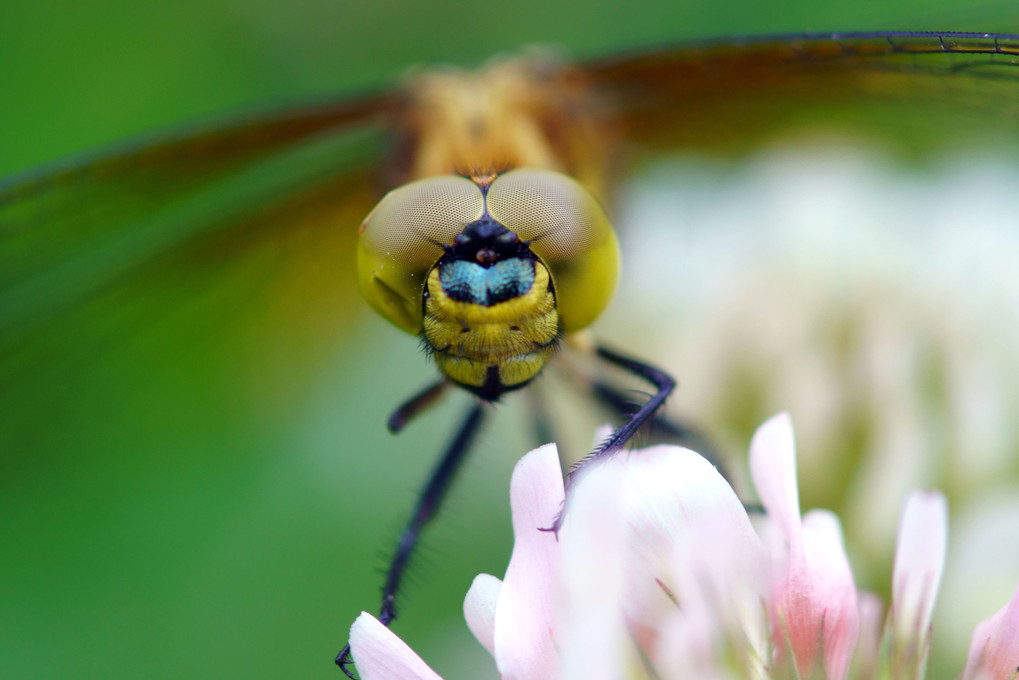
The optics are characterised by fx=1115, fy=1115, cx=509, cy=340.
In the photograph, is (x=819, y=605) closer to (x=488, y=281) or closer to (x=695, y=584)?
(x=695, y=584)

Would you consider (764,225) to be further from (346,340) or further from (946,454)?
(346,340)

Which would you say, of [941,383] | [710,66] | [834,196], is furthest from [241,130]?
[834,196]

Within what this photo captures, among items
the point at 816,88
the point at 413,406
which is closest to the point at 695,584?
the point at 413,406

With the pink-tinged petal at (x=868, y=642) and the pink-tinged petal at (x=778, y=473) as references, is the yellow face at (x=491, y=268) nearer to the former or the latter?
the pink-tinged petal at (x=778, y=473)

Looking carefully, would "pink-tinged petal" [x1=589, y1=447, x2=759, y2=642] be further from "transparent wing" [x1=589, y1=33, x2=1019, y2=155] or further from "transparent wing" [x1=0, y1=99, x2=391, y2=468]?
"transparent wing" [x1=0, y1=99, x2=391, y2=468]

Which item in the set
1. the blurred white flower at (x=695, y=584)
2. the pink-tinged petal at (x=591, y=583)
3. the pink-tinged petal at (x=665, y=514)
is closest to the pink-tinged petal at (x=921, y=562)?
the blurred white flower at (x=695, y=584)

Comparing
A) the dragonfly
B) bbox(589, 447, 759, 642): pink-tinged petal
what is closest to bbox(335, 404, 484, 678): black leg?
the dragonfly
